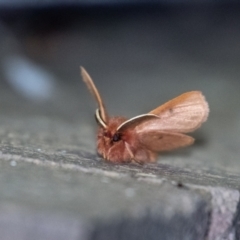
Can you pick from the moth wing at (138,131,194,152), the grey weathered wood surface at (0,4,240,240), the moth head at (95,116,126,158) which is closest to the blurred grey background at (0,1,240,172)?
the grey weathered wood surface at (0,4,240,240)

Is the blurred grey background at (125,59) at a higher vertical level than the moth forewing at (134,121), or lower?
higher

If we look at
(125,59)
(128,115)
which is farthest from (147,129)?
(125,59)

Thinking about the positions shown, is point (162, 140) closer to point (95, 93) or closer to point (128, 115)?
point (95, 93)

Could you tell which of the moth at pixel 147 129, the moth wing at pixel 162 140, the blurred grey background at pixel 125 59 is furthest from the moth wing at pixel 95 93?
the blurred grey background at pixel 125 59

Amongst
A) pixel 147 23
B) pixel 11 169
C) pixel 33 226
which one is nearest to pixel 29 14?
pixel 147 23

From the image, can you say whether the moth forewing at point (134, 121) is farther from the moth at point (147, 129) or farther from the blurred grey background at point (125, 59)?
the blurred grey background at point (125, 59)

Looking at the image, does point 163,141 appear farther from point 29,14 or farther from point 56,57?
point 29,14
